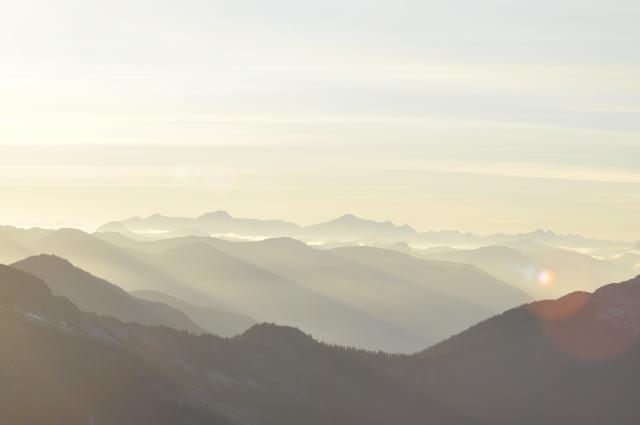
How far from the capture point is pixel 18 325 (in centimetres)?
19025

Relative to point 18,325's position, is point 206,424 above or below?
below

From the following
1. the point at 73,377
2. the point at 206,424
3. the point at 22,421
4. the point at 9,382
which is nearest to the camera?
the point at 22,421

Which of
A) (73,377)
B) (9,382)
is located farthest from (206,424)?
(9,382)

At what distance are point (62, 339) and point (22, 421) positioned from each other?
41.1 metres

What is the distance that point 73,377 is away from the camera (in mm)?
181375

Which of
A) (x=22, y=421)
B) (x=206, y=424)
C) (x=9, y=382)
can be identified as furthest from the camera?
(x=206, y=424)

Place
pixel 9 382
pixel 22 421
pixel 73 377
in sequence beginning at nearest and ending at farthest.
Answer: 1. pixel 22 421
2. pixel 9 382
3. pixel 73 377

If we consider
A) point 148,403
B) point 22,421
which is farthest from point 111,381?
point 22,421

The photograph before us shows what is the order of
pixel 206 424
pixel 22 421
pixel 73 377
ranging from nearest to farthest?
pixel 22 421 < pixel 73 377 < pixel 206 424

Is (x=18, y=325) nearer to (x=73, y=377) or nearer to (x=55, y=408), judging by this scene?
(x=73, y=377)

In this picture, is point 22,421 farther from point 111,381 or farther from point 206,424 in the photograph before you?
point 206,424

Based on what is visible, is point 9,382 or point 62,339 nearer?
point 9,382

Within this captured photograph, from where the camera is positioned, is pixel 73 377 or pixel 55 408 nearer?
pixel 55 408

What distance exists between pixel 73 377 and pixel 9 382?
1579cm
